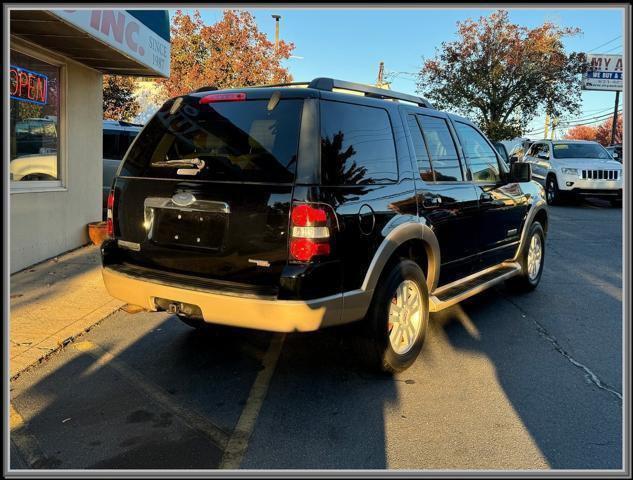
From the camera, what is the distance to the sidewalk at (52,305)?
15.2 ft

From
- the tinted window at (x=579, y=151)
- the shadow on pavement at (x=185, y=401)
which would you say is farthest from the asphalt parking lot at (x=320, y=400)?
the tinted window at (x=579, y=151)

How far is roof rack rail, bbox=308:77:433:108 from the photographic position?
12.3ft

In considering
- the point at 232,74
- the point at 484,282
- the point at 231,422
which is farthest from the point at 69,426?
the point at 232,74

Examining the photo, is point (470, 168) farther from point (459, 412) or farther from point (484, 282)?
point (459, 412)

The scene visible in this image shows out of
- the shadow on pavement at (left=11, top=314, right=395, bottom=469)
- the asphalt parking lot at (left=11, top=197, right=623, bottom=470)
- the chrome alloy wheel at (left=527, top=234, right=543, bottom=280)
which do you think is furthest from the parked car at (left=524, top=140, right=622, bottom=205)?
the shadow on pavement at (left=11, top=314, right=395, bottom=469)

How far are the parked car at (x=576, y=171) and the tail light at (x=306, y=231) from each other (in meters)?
13.9

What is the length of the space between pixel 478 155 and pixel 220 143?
291cm

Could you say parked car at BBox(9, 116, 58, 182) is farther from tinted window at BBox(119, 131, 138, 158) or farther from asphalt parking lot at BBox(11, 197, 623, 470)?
tinted window at BBox(119, 131, 138, 158)

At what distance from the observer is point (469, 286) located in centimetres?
510

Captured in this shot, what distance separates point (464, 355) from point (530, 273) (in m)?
2.36

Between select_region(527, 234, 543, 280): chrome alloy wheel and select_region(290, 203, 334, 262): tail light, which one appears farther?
select_region(527, 234, 543, 280): chrome alloy wheel

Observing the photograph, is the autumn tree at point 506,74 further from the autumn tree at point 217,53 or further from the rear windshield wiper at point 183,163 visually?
the rear windshield wiper at point 183,163

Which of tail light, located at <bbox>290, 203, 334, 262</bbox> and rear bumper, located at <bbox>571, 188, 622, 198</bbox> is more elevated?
rear bumper, located at <bbox>571, 188, 622, 198</bbox>

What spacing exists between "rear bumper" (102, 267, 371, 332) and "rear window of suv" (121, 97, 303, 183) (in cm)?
76
